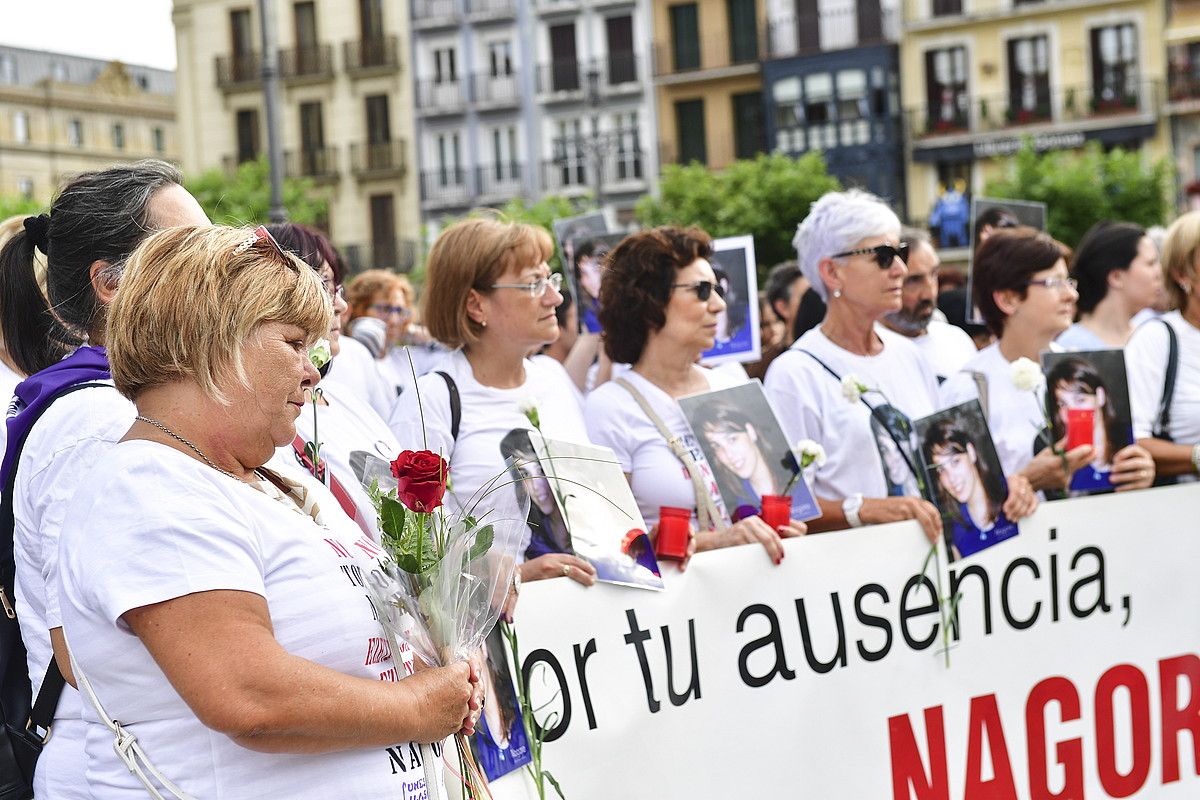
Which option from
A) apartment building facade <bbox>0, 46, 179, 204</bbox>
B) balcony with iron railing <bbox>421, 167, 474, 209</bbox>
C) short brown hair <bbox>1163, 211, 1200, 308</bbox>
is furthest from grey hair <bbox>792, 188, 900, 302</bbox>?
apartment building facade <bbox>0, 46, 179, 204</bbox>

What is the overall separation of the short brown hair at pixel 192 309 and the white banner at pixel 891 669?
1.47 metres

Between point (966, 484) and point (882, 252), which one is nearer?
point (966, 484)

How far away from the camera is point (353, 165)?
147 feet

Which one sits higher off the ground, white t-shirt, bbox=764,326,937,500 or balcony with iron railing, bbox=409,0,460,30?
balcony with iron railing, bbox=409,0,460,30

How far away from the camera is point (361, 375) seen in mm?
6102

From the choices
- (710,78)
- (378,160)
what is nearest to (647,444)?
(710,78)

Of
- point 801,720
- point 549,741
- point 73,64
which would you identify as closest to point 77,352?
point 549,741

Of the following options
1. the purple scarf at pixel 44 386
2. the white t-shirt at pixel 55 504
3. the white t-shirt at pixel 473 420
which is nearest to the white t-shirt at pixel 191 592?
the white t-shirt at pixel 55 504

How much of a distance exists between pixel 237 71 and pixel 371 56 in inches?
192

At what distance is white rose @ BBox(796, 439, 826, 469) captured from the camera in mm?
4004

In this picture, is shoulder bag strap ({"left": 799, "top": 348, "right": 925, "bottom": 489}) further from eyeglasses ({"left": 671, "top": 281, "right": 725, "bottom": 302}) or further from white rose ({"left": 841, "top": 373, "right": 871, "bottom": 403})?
eyeglasses ({"left": 671, "top": 281, "right": 725, "bottom": 302})

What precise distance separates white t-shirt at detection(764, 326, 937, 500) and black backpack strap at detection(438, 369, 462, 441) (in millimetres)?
1003

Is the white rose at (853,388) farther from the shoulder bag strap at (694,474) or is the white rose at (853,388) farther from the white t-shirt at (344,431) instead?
the white t-shirt at (344,431)

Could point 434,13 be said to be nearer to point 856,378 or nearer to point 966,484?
point 856,378
